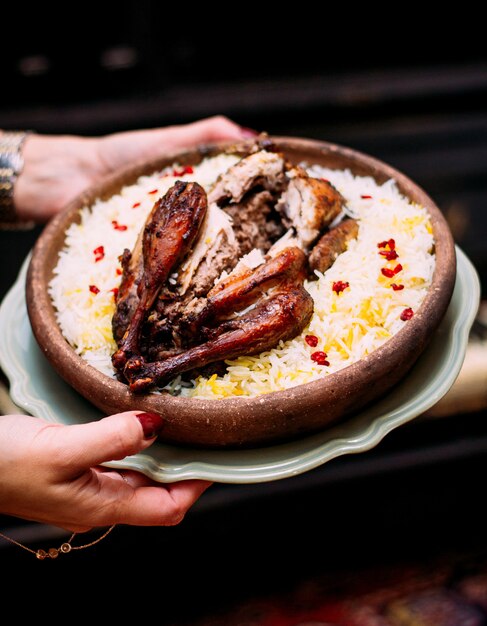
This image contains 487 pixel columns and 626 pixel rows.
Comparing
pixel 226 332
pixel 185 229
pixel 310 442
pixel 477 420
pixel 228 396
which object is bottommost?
pixel 477 420

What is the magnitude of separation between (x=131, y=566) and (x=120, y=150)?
215cm

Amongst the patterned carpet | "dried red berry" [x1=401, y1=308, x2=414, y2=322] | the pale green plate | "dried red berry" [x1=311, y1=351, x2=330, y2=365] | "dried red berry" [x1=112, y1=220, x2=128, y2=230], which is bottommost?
the patterned carpet

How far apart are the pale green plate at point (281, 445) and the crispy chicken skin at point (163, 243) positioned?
1.20 feet

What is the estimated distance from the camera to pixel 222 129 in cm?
338

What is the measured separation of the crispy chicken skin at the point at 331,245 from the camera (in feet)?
8.11

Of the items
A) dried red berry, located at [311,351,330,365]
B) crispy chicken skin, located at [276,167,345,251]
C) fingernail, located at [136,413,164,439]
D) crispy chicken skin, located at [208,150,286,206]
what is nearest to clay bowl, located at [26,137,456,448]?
fingernail, located at [136,413,164,439]

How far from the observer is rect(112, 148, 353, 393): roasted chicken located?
212cm

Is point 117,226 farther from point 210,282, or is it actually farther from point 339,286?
point 339,286

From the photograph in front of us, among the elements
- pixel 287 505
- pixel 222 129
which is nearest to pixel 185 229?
pixel 222 129

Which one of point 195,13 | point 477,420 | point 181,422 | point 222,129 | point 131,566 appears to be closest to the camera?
point 181,422

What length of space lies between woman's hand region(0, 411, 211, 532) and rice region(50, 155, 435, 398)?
11.5 inches

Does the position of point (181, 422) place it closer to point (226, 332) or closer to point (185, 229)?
point (226, 332)

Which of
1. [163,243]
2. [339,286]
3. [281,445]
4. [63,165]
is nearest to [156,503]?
[281,445]

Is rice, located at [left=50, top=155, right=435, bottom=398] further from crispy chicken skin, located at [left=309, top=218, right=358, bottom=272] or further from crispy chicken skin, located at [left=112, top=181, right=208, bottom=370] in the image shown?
crispy chicken skin, located at [left=112, top=181, right=208, bottom=370]
